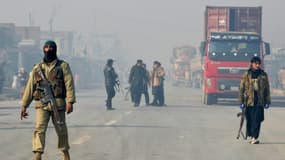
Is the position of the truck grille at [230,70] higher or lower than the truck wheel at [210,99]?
higher

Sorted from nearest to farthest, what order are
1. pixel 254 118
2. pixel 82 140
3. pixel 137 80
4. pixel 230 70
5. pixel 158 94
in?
pixel 82 140 → pixel 254 118 → pixel 137 80 → pixel 158 94 → pixel 230 70

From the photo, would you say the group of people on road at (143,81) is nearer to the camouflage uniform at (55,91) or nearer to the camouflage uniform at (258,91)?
the camouflage uniform at (258,91)

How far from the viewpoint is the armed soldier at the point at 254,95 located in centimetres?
1442

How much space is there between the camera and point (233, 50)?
1147 inches

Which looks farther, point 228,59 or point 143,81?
point 228,59

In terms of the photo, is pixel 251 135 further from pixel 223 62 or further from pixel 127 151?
pixel 223 62

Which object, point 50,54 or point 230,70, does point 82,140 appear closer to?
point 50,54

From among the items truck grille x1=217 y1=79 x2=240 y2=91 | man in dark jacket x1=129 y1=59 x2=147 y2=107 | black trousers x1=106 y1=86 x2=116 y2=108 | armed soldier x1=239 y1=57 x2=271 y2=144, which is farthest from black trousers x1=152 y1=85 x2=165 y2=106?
armed soldier x1=239 y1=57 x2=271 y2=144

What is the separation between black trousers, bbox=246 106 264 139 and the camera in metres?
14.3

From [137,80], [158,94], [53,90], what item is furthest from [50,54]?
[158,94]

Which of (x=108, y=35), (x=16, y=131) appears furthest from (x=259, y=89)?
(x=108, y=35)

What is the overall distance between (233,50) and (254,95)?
48.3ft

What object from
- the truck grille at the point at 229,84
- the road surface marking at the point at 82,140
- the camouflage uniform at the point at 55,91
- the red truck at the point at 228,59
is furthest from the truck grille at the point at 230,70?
the camouflage uniform at the point at 55,91

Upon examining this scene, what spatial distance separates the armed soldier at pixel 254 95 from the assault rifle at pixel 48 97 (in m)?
5.56
